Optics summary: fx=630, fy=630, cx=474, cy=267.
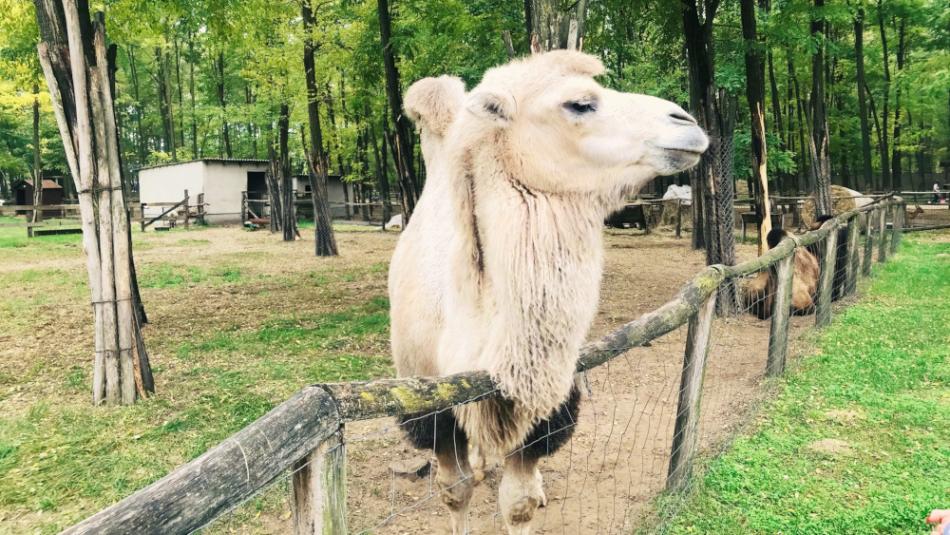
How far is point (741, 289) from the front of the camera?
8.62 metres

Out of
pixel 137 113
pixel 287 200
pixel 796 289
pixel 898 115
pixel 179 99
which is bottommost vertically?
pixel 796 289

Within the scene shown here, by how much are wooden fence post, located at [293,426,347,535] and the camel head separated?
1317 mm

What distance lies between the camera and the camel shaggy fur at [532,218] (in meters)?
2.24

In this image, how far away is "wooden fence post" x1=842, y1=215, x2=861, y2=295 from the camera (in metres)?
8.94

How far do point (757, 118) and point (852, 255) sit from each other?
264 centimetres

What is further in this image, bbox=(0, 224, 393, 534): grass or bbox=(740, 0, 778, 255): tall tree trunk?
bbox=(740, 0, 778, 255): tall tree trunk

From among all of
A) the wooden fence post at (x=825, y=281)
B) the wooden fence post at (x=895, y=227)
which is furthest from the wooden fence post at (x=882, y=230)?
the wooden fence post at (x=825, y=281)

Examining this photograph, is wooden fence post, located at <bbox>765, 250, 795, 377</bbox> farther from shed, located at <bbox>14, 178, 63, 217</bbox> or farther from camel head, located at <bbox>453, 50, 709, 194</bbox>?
shed, located at <bbox>14, 178, 63, 217</bbox>

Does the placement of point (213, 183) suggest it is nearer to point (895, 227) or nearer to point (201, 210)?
point (201, 210)

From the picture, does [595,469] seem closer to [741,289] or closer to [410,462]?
[410,462]

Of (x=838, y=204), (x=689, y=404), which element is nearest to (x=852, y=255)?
(x=689, y=404)

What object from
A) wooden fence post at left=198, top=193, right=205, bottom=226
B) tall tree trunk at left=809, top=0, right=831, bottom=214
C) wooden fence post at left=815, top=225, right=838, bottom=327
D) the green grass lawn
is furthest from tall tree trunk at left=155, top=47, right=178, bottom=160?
the green grass lawn

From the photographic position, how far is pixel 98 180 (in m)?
4.96

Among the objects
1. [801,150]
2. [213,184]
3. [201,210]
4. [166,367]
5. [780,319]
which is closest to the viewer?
[780,319]
